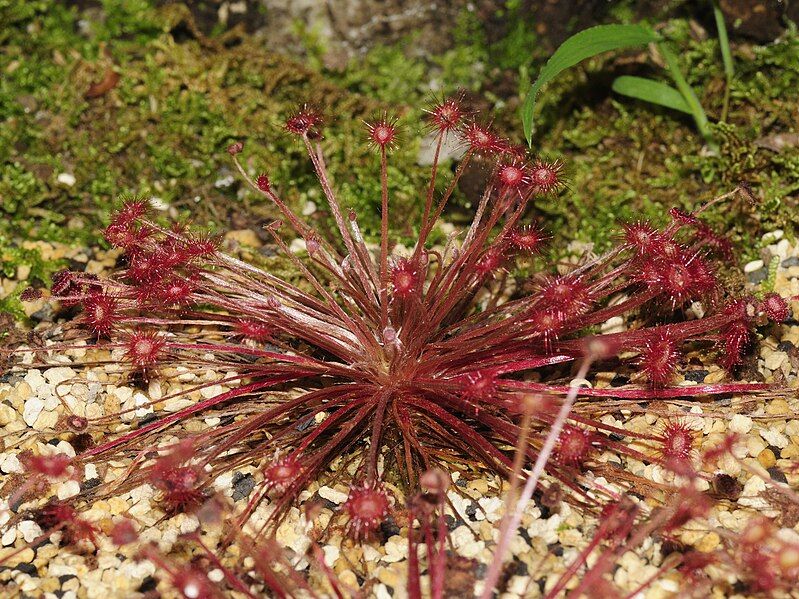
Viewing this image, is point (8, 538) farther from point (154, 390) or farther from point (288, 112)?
point (288, 112)

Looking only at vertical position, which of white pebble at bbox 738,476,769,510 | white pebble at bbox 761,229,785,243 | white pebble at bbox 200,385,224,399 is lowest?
white pebble at bbox 200,385,224,399

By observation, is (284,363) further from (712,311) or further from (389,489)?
(712,311)

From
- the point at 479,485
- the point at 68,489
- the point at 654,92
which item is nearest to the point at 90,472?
the point at 68,489

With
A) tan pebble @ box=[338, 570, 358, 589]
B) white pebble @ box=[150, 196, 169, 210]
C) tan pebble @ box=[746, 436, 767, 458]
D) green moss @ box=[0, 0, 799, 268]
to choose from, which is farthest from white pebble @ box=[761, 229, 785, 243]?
white pebble @ box=[150, 196, 169, 210]

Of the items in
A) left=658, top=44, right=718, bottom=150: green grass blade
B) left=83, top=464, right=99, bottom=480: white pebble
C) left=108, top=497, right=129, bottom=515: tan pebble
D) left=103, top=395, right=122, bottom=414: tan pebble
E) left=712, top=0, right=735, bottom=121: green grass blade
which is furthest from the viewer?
left=712, top=0, right=735, bottom=121: green grass blade

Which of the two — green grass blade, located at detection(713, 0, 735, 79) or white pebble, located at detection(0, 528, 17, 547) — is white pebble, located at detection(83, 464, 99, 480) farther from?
green grass blade, located at detection(713, 0, 735, 79)
